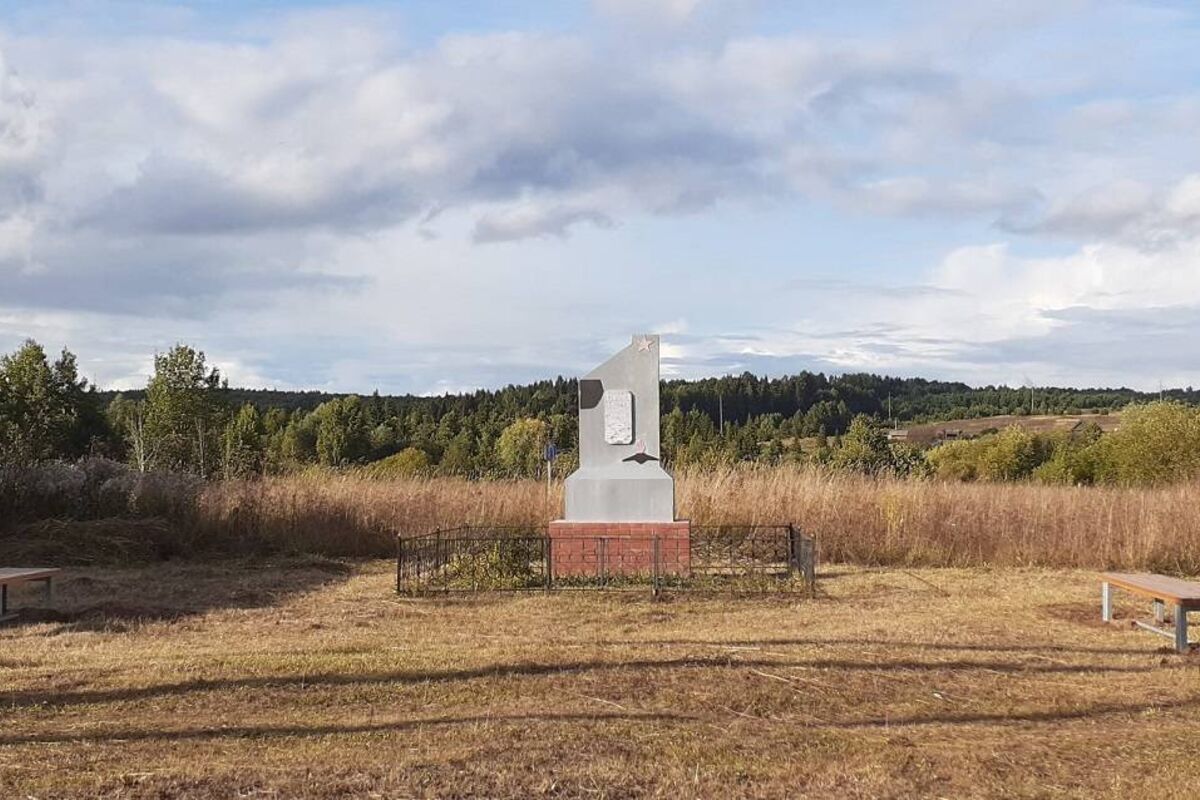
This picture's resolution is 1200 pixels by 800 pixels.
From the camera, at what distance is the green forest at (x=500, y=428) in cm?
2933

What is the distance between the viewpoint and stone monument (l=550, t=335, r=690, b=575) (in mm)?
13695

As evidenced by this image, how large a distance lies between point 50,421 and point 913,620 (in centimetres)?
4648

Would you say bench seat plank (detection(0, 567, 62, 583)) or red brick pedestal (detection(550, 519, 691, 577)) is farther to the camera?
red brick pedestal (detection(550, 519, 691, 577))

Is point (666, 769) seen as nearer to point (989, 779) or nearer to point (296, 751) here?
point (989, 779)

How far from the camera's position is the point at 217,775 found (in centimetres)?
507

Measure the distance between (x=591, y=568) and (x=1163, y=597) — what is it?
6356mm

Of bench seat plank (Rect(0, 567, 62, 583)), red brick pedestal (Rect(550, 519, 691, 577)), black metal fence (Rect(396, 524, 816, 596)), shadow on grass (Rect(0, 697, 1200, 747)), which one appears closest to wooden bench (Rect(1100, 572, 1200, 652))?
shadow on grass (Rect(0, 697, 1200, 747))

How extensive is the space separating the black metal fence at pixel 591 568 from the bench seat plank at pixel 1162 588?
10.3ft

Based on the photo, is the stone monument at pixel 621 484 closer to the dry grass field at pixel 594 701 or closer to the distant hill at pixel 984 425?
the dry grass field at pixel 594 701

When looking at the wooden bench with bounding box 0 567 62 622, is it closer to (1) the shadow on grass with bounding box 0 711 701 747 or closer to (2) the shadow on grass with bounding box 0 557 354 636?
(2) the shadow on grass with bounding box 0 557 354 636

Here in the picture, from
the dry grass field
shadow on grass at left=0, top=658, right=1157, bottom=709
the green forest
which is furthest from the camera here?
the green forest

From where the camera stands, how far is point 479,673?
762 cm

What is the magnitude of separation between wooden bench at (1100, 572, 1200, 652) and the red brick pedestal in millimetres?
4625

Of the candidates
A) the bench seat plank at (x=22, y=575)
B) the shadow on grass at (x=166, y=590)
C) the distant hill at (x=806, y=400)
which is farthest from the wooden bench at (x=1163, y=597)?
the distant hill at (x=806, y=400)
